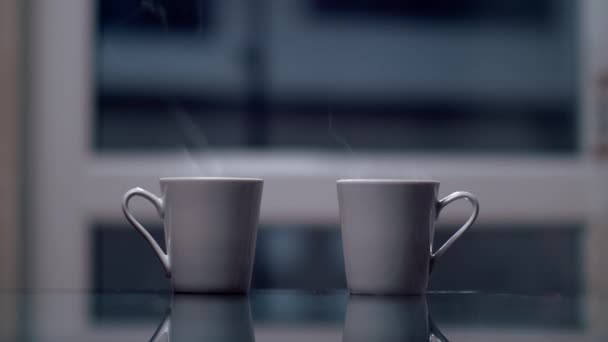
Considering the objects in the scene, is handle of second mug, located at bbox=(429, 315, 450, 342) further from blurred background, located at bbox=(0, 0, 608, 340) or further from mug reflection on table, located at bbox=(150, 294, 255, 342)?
blurred background, located at bbox=(0, 0, 608, 340)

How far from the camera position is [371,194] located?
687 millimetres

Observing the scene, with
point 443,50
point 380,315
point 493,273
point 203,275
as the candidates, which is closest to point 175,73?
point 443,50

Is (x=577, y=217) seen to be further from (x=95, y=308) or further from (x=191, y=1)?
(x=95, y=308)

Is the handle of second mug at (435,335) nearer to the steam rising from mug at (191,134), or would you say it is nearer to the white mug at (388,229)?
the white mug at (388,229)

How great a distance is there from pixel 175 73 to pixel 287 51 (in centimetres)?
25

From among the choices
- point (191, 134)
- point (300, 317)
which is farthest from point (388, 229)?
point (191, 134)

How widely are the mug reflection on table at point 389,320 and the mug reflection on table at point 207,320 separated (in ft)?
0.21

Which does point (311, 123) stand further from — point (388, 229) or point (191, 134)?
point (388, 229)

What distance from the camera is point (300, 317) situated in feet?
1.98

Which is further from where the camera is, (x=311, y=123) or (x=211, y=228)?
(x=311, y=123)

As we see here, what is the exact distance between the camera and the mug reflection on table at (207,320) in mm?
480

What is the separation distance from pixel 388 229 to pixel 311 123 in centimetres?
121

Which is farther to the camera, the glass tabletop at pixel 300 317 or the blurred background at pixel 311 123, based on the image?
the blurred background at pixel 311 123

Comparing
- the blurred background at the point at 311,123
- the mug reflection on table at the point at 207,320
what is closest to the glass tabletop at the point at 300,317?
the mug reflection on table at the point at 207,320
